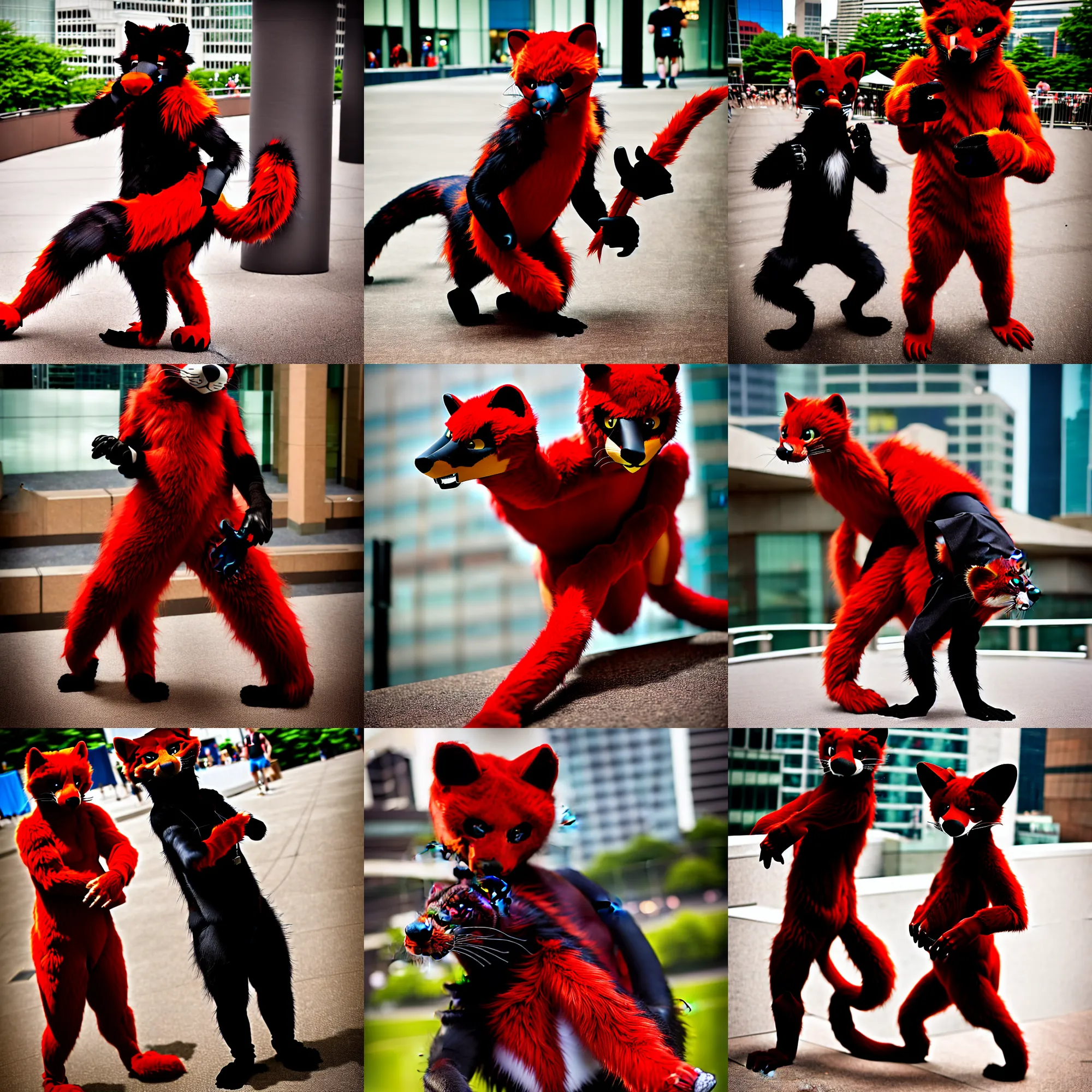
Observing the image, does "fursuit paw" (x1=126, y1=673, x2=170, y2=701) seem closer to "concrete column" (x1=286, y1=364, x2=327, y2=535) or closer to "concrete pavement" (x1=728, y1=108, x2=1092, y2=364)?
"concrete column" (x1=286, y1=364, x2=327, y2=535)

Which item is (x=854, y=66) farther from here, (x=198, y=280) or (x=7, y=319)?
(x=7, y=319)

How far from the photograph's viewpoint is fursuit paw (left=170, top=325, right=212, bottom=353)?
3.14m

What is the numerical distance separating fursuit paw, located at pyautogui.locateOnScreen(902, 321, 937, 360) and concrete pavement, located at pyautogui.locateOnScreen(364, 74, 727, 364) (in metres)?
0.41

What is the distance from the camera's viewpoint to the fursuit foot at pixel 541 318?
3145 mm

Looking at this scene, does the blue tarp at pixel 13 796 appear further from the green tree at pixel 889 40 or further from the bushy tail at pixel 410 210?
the green tree at pixel 889 40

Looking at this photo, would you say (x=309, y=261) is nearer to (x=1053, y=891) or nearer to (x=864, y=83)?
(x=864, y=83)

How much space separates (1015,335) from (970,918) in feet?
4.25

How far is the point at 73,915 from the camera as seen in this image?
120 inches

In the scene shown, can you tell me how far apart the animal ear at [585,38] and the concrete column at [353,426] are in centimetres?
85

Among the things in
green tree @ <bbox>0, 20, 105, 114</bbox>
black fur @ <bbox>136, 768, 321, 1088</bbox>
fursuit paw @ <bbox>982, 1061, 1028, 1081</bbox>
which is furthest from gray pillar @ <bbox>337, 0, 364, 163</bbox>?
fursuit paw @ <bbox>982, 1061, 1028, 1081</bbox>

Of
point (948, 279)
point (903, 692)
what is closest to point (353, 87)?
point (948, 279)

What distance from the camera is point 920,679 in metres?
3.12

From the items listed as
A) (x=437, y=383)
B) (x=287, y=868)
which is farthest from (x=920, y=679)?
(x=287, y=868)

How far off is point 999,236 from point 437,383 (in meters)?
1.28
